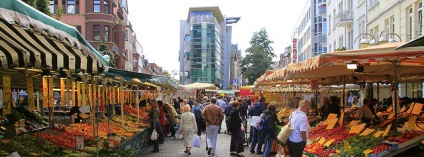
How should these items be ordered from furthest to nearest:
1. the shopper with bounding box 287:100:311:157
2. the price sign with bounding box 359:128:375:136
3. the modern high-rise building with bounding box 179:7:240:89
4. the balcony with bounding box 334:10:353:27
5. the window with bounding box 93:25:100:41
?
the modern high-rise building with bounding box 179:7:240:89 < the window with bounding box 93:25:100:41 < the balcony with bounding box 334:10:353:27 < the price sign with bounding box 359:128:375:136 < the shopper with bounding box 287:100:311:157

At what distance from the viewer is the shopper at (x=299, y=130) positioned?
859 cm

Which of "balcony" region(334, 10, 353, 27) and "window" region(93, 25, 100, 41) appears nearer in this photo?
"balcony" region(334, 10, 353, 27)

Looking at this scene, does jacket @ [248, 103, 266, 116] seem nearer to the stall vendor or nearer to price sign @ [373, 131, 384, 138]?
the stall vendor

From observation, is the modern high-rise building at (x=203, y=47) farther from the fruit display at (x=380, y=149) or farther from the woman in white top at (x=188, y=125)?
the fruit display at (x=380, y=149)

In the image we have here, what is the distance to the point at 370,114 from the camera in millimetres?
11250

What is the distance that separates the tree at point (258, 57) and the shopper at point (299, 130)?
190ft

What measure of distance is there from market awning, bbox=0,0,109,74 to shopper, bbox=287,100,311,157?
3809mm

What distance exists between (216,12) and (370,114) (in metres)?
88.6

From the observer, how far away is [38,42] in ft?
20.6

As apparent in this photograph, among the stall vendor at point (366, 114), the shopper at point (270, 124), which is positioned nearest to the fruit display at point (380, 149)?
the stall vendor at point (366, 114)

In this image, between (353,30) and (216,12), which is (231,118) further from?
(216,12)

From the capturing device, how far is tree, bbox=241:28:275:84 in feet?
222

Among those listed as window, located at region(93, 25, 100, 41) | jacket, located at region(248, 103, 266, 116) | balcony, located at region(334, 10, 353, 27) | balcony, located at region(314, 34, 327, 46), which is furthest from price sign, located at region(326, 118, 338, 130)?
window, located at region(93, 25, 100, 41)

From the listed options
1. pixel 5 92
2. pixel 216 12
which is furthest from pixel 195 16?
pixel 5 92
